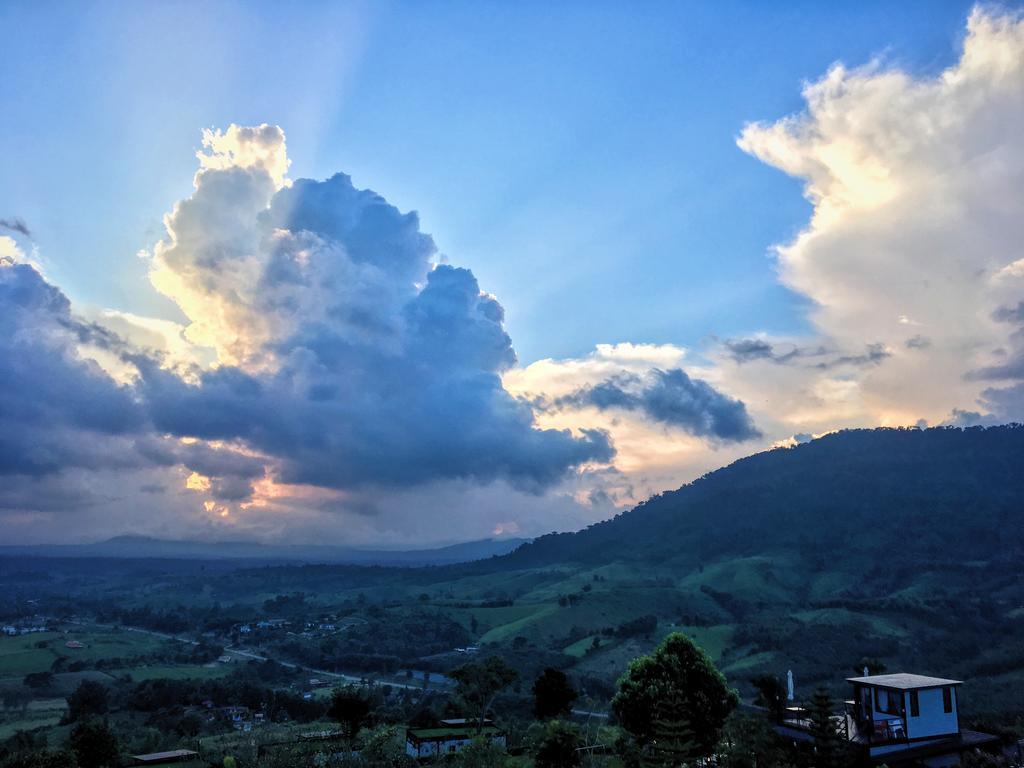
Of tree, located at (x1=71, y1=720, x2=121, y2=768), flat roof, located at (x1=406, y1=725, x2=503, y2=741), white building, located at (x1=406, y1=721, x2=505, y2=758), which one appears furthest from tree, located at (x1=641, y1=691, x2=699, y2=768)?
tree, located at (x1=71, y1=720, x2=121, y2=768)

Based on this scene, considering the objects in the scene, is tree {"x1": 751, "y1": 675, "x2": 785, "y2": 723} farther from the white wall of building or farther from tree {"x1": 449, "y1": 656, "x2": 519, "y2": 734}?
tree {"x1": 449, "y1": 656, "x2": 519, "y2": 734}

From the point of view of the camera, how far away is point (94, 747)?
41.8 meters

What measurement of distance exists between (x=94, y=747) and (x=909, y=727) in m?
42.5

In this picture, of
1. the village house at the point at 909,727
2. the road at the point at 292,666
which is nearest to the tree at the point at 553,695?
the village house at the point at 909,727

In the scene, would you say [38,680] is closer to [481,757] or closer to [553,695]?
[553,695]

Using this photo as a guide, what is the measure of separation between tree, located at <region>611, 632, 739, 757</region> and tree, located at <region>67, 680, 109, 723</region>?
65.9 meters

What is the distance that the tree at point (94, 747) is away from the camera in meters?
41.1

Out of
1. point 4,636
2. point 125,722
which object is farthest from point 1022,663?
point 4,636

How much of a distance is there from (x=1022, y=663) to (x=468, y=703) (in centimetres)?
7845

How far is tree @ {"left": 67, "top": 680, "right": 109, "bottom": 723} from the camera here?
77.7 metres

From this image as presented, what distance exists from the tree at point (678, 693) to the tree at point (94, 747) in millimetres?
29613

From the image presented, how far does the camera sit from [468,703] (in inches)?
2322

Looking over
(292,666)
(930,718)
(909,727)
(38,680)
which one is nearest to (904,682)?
(930,718)

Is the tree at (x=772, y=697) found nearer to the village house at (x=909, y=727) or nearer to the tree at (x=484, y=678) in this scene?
the village house at (x=909, y=727)
